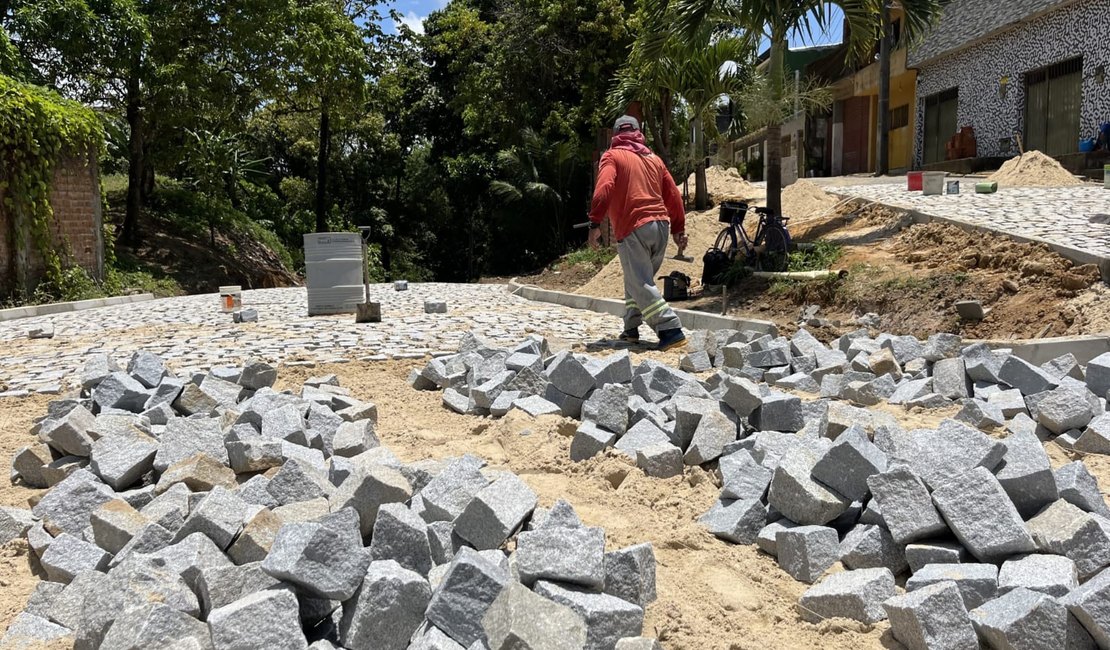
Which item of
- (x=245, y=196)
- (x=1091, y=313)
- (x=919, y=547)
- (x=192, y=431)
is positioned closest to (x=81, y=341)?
(x=192, y=431)

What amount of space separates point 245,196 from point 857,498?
25.0m

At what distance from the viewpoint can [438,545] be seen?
3.16 meters

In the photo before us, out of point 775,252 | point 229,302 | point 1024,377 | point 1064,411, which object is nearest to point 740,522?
point 1064,411

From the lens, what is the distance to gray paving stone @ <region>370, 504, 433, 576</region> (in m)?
2.98

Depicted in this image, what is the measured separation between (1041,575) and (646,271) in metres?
5.27

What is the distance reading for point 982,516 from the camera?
303 cm

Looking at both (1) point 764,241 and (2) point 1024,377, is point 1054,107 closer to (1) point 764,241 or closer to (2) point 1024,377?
(1) point 764,241

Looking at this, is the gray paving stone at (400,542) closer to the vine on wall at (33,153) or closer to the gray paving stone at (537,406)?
the gray paving stone at (537,406)

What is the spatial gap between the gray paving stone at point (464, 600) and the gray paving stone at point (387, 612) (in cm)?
5

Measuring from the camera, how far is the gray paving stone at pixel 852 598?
2.86 metres

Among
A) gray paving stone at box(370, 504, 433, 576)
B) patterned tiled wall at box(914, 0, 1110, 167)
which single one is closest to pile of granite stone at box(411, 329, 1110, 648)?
gray paving stone at box(370, 504, 433, 576)

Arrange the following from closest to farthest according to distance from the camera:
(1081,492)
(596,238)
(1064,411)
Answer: (1081,492) < (1064,411) < (596,238)

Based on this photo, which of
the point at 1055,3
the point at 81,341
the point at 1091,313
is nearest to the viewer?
the point at 1091,313

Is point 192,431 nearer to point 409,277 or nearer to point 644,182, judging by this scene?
point 644,182
